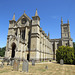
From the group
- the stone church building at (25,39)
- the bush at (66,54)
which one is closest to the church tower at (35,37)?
the stone church building at (25,39)

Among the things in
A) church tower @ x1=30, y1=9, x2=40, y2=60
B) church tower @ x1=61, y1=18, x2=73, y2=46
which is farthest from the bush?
church tower @ x1=61, y1=18, x2=73, y2=46

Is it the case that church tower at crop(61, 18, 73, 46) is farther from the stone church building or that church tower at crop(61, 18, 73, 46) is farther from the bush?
the bush

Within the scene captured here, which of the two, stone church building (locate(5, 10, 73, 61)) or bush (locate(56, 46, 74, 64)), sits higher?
stone church building (locate(5, 10, 73, 61))

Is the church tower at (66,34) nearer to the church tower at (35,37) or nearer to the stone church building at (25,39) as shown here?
the stone church building at (25,39)

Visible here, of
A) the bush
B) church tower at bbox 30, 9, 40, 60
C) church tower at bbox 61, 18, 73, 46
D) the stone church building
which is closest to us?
the bush

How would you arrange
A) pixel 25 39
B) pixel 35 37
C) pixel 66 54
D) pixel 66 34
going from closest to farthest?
pixel 66 54, pixel 35 37, pixel 25 39, pixel 66 34

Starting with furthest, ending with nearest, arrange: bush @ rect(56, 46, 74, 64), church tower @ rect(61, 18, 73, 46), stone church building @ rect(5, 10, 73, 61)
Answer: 1. church tower @ rect(61, 18, 73, 46)
2. stone church building @ rect(5, 10, 73, 61)
3. bush @ rect(56, 46, 74, 64)

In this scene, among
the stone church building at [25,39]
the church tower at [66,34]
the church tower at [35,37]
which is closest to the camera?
the church tower at [35,37]

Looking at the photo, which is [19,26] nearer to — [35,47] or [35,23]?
[35,23]

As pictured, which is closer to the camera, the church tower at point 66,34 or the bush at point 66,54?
the bush at point 66,54

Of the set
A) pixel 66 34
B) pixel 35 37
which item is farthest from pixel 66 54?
pixel 66 34

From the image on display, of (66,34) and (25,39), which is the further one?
(66,34)

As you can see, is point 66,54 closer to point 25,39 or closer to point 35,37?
point 35,37

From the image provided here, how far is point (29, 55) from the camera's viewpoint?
→ 92.5 ft
